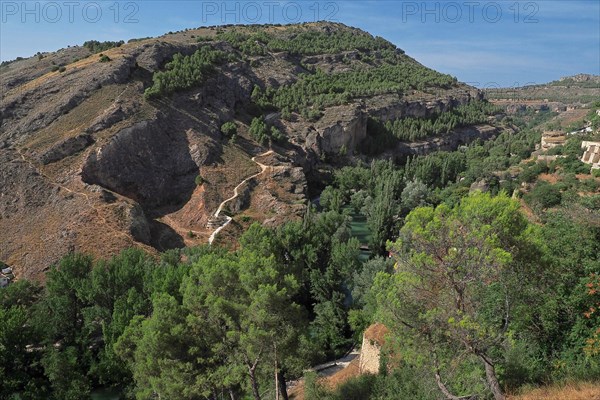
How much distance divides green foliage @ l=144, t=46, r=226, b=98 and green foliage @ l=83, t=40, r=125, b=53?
16.4 meters

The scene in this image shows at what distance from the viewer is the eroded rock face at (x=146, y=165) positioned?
166 ft

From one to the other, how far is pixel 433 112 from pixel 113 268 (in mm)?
92226

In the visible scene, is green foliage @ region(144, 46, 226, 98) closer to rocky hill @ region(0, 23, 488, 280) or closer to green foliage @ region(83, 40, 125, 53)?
rocky hill @ region(0, 23, 488, 280)

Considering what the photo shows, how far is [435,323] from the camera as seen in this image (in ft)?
35.6

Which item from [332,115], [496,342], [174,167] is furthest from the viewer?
[332,115]

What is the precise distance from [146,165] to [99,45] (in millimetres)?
42344

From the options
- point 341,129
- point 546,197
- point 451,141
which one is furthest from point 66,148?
point 451,141

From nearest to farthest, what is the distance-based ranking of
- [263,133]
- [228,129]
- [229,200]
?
[229,200]
[228,129]
[263,133]

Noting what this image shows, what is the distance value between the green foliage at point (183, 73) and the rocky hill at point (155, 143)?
0.76 ft

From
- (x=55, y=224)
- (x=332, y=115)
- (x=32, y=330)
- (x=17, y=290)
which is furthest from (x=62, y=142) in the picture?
(x=332, y=115)

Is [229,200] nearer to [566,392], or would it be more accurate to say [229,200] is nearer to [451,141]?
[566,392]

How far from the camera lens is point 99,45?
82.2 m

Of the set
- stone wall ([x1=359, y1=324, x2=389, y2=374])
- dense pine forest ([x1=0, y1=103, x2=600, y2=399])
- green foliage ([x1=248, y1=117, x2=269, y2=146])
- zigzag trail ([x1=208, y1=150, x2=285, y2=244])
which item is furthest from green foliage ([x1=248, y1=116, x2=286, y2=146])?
stone wall ([x1=359, y1=324, x2=389, y2=374])

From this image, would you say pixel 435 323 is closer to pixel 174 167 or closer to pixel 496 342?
pixel 496 342
